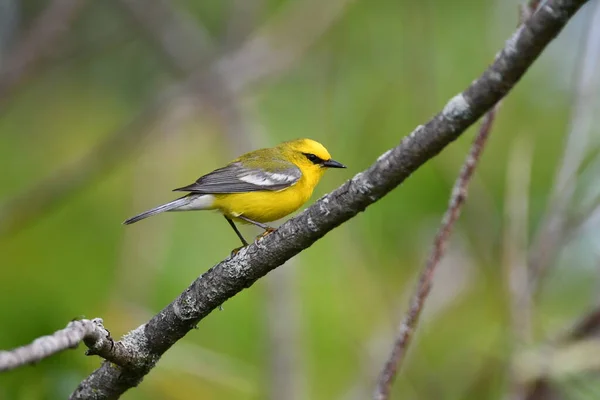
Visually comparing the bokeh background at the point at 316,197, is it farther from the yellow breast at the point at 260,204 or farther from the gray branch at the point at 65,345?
the gray branch at the point at 65,345

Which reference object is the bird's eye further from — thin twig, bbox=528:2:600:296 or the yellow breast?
thin twig, bbox=528:2:600:296

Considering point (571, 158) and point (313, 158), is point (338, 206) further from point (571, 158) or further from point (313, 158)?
point (313, 158)

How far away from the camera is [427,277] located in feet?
10.2

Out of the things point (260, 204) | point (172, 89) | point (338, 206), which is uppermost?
point (172, 89)

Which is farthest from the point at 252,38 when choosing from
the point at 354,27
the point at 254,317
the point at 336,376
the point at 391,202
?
the point at 336,376

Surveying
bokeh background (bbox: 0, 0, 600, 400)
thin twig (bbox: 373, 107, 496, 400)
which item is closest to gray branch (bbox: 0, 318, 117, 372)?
thin twig (bbox: 373, 107, 496, 400)

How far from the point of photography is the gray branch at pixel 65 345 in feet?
4.72

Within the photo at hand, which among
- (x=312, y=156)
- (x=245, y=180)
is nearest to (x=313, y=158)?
(x=312, y=156)

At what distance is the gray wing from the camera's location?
437 cm

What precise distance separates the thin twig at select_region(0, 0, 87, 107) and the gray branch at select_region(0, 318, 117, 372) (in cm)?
362

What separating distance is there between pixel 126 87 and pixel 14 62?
3509mm

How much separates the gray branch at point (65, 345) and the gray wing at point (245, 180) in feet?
6.90

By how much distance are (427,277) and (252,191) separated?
155 cm

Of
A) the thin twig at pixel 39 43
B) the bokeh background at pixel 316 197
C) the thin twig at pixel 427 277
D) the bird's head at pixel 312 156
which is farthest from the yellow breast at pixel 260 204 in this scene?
the thin twig at pixel 39 43
